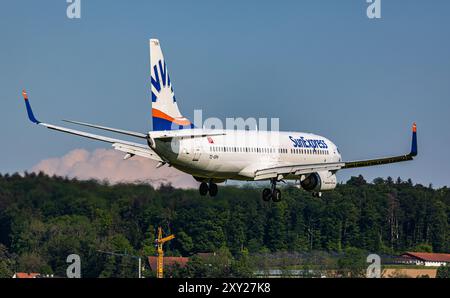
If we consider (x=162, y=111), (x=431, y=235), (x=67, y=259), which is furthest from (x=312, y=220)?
(x=162, y=111)

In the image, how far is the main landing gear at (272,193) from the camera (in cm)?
8931

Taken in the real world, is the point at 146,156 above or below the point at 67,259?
above

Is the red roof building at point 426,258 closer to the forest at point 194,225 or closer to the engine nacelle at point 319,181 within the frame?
the forest at point 194,225

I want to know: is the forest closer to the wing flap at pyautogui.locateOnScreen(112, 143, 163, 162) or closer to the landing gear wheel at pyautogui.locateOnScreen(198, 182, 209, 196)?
the landing gear wheel at pyautogui.locateOnScreen(198, 182, 209, 196)

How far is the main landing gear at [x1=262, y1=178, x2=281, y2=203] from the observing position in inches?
3516

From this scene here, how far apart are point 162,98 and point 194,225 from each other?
19099 mm

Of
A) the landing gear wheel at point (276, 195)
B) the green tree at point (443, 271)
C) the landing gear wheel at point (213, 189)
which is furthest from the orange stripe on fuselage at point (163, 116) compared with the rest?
the green tree at point (443, 271)

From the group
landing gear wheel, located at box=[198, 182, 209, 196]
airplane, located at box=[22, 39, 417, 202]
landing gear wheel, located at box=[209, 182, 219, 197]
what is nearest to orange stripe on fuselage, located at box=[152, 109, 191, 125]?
airplane, located at box=[22, 39, 417, 202]

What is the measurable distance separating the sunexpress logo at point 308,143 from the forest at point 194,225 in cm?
462
